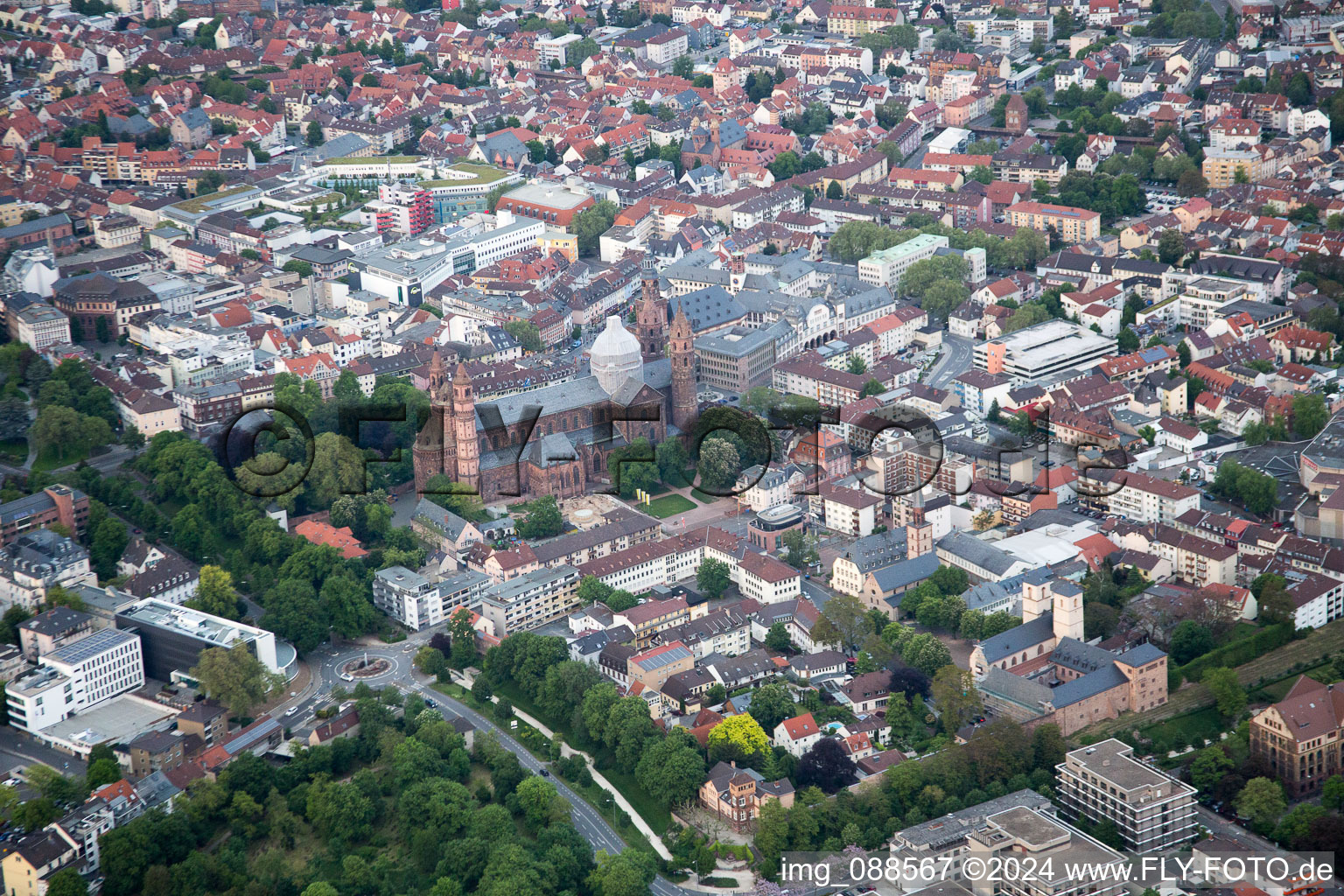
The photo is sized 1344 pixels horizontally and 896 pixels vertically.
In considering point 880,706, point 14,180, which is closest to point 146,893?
point 880,706

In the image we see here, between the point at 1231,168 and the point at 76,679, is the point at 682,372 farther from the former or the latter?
the point at 1231,168

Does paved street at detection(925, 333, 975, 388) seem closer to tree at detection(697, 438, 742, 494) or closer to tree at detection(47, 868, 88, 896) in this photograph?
tree at detection(697, 438, 742, 494)

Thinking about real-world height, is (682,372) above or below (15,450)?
above

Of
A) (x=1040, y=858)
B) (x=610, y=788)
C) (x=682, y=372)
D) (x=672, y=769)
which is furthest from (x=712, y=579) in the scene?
(x=1040, y=858)

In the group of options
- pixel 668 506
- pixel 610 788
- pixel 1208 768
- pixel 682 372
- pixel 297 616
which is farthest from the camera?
pixel 682 372

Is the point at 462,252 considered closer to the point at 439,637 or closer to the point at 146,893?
the point at 439,637

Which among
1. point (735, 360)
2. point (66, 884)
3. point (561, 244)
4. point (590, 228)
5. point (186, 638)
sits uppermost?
point (590, 228)

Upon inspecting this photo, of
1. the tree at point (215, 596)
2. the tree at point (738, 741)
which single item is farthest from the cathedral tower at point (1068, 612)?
the tree at point (215, 596)
